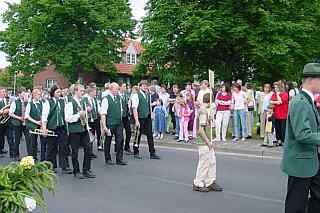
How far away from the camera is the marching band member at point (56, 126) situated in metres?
10.5

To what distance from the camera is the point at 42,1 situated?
44.8 meters

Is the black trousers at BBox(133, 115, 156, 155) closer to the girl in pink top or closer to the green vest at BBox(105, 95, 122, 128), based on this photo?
the green vest at BBox(105, 95, 122, 128)

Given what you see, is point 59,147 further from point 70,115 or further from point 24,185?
point 24,185

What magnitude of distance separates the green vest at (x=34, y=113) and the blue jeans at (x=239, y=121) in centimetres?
617

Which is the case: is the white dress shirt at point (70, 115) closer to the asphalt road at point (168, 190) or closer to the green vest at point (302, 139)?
the asphalt road at point (168, 190)

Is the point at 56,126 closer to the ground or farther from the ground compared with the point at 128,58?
closer to the ground

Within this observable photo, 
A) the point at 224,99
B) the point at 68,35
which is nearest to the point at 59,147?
the point at 224,99

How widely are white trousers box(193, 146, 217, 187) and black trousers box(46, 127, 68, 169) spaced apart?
11.6 ft

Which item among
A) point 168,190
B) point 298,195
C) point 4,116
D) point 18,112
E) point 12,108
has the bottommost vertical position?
point 168,190

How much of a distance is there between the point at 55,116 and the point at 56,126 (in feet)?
0.71

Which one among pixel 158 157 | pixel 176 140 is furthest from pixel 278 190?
pixel 176 140

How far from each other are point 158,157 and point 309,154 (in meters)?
7.58

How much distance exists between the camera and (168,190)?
8.33 meters

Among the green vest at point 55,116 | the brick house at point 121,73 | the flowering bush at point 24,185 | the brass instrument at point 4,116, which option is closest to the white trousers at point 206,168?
the green vest at point 55,116
